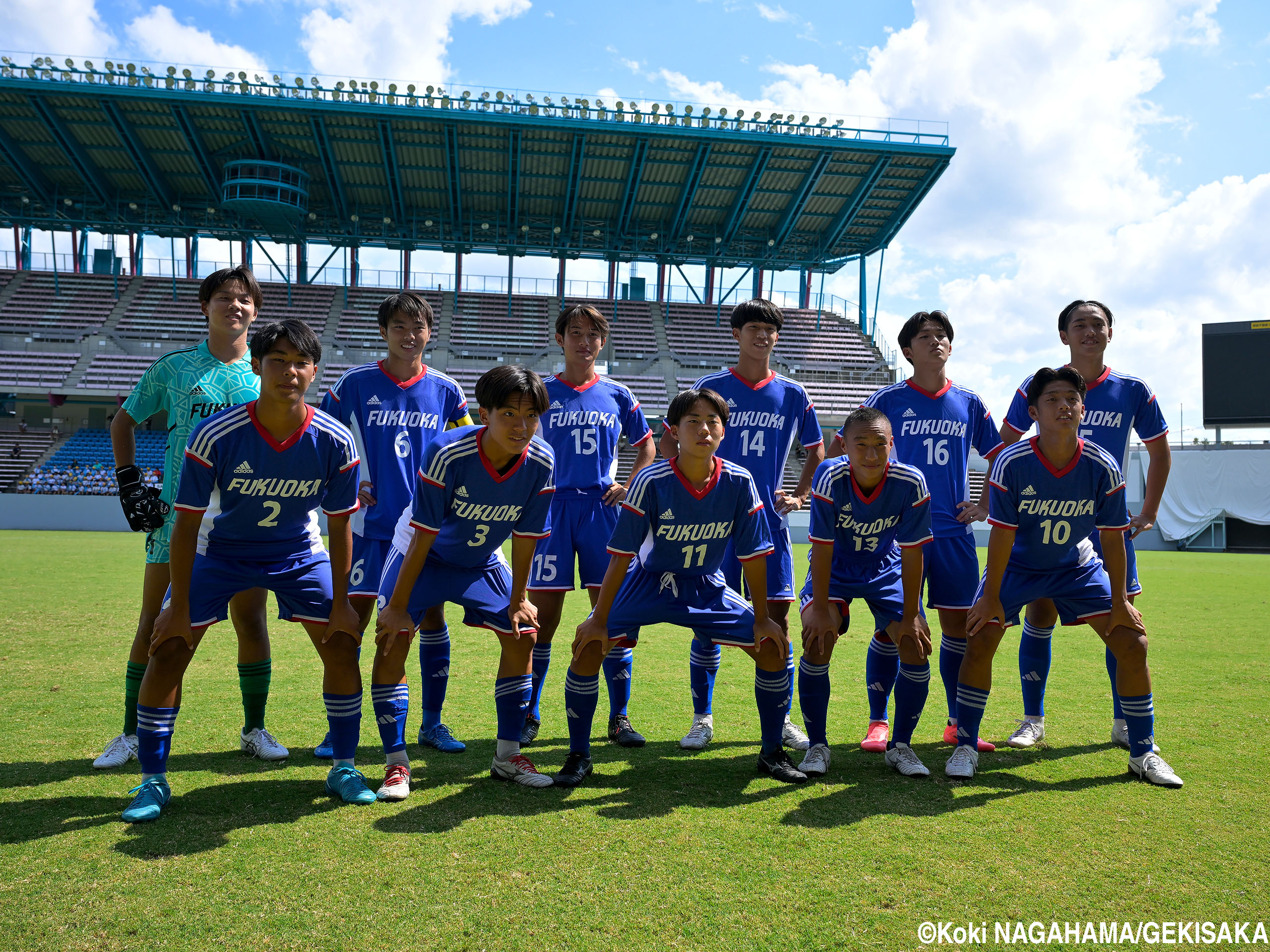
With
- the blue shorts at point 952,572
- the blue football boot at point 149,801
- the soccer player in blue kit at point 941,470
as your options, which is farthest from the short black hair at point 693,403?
the blue football boot at point 149,801

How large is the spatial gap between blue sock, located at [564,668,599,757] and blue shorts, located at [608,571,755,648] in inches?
10.5

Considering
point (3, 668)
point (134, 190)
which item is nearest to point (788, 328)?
point (134, 190)

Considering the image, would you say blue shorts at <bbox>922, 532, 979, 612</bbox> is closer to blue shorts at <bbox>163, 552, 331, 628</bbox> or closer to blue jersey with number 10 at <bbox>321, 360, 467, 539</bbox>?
blue jersey with number 10 at <bbox>321, 360, 467, 539</bbox>

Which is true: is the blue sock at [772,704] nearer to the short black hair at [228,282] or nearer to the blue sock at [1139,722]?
the blue sock at [1139,722]

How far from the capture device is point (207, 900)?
105 inches

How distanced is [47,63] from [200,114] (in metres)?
5.59

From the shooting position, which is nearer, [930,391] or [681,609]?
[681,609]

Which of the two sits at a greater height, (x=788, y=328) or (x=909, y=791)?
(x=788, y=328)

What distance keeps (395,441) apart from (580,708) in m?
1.90

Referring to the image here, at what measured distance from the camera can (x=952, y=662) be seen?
483cm

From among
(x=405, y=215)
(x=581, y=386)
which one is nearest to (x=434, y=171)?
(x=405, y=215)

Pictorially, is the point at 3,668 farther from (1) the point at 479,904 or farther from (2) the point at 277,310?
(2) the point at 277,310

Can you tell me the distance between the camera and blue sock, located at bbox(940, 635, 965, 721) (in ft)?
15.8

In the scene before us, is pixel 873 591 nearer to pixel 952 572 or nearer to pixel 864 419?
pixel 952 572
